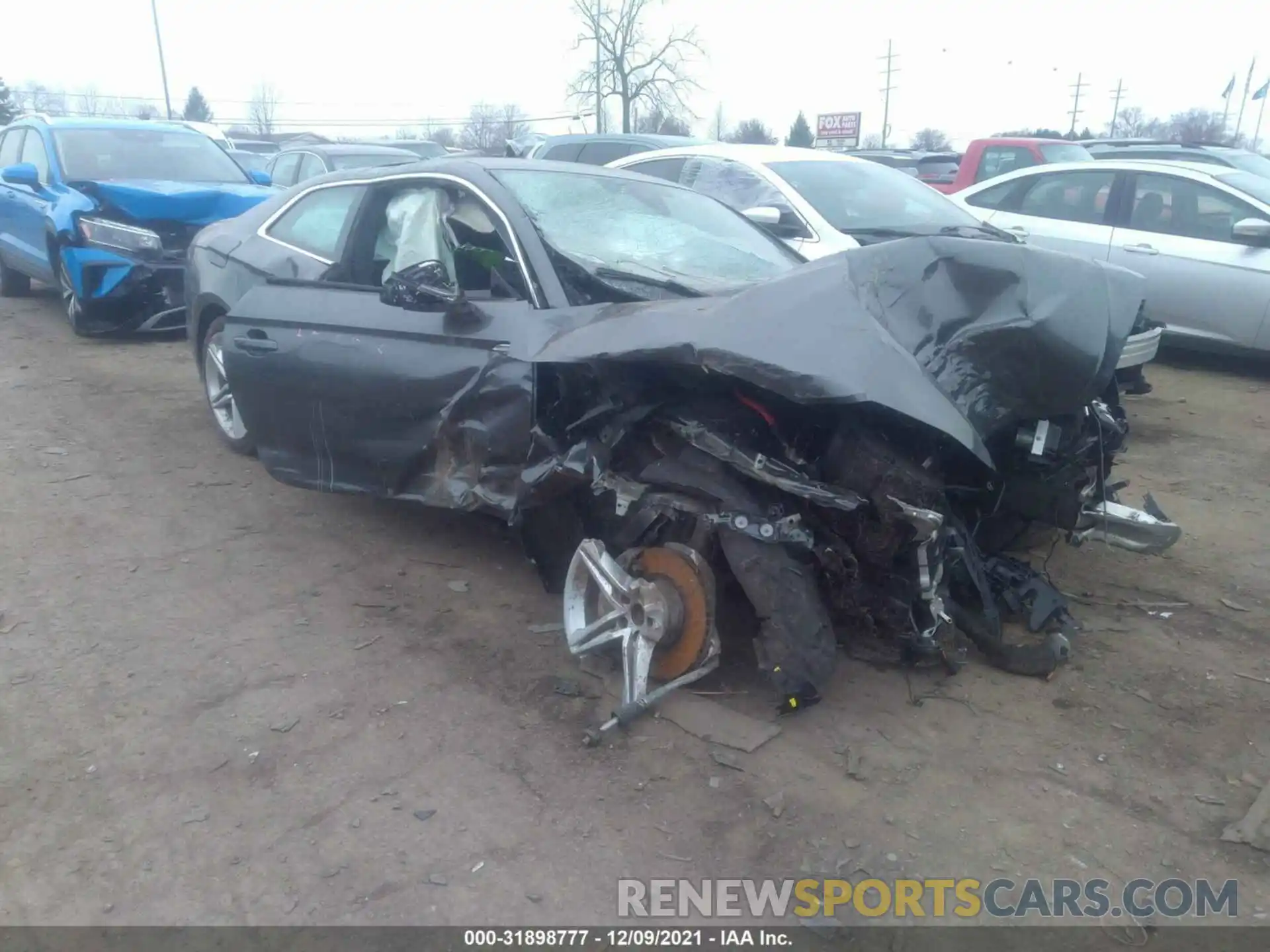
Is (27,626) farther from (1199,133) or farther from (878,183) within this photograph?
(1199,133)

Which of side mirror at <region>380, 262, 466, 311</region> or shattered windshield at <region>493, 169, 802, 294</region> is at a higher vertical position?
shattered windshield at <region>493, 169, 802, 294</region>

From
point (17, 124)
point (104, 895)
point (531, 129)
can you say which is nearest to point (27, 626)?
point (104, 895)

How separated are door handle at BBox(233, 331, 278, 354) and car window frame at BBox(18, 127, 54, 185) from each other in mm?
5240

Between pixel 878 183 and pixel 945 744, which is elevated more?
pixel 878 183

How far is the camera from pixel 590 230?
4.18 m

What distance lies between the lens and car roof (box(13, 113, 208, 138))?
8.83 m

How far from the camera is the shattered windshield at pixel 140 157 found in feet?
28.0

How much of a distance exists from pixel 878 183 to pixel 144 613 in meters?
5.72

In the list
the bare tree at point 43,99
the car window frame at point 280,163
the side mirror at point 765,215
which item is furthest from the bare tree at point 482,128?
the side mirror at point 765,215

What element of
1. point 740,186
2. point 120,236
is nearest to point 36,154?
point 120,236

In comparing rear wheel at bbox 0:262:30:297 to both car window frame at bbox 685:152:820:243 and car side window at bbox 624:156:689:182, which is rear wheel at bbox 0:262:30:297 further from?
car window frame at bbox 685:152:820:243

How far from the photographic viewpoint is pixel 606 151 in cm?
1050

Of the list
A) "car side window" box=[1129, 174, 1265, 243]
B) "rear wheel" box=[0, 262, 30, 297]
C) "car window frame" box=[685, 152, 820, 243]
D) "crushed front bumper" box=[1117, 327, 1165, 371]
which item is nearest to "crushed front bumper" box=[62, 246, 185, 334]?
"rear wheel" box=[0, 262, 30, 297]

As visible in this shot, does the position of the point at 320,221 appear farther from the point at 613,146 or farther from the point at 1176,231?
the point at 1176,231
